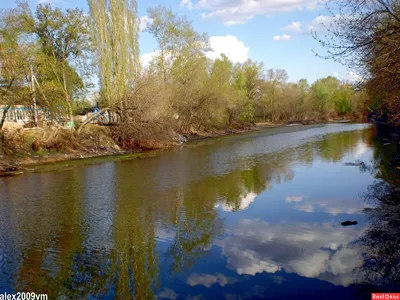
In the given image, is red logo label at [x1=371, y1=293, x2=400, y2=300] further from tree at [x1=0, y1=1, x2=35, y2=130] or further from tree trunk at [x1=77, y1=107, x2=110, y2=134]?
tree trunk at [x1=77, y1=107, x2=110, y2=134]

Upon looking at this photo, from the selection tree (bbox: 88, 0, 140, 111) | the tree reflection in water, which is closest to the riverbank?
tree (bbox: 88, 0, 140, 111)

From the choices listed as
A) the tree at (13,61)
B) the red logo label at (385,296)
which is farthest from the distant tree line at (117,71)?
the red logo label at (385,296)

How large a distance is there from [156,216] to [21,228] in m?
3.94

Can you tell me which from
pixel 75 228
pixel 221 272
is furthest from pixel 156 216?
pixel 221 272

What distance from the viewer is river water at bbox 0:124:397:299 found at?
630 centimetres

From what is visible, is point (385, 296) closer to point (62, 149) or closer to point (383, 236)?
point (383, 236)

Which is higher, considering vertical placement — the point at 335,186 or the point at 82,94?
the point at 82,94

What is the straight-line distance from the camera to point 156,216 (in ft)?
34.5

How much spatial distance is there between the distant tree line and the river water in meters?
4.80

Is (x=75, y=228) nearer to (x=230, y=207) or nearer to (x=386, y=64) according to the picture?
(x=230, y=207)

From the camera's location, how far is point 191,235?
8.84 m

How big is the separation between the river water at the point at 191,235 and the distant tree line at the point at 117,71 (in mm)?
4801

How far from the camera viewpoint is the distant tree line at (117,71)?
2358cm

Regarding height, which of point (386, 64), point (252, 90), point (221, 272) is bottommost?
point (221, 272)
